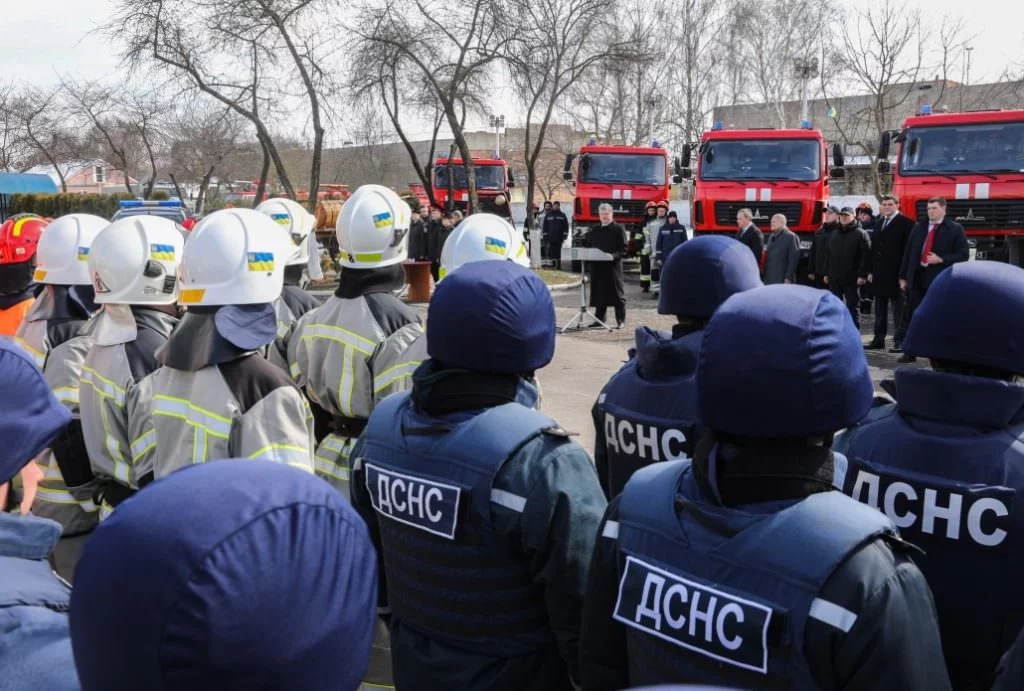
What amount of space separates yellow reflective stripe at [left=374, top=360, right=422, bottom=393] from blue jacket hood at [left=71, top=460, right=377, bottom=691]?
2936mm

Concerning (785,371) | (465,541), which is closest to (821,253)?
(465,541)

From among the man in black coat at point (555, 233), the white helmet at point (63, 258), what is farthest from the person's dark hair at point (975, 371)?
the man in black coat at point (555, 233)

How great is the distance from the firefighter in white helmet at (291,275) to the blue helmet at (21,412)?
2.95 metres

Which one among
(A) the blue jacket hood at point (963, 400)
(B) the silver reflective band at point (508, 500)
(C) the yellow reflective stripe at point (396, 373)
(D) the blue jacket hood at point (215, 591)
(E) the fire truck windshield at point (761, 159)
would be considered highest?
(E) the fire truck windshield at point (761, 159)

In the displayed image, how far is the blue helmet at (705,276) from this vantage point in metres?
4.08

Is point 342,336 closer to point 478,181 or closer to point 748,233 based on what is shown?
point 748,233

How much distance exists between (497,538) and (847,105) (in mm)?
54169

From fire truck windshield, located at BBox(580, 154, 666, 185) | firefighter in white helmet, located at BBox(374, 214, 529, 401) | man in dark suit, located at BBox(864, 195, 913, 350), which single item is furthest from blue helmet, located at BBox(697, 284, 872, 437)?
fire truck windshield, located at BBox(580, 154, 666, 185)

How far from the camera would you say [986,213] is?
15180mm

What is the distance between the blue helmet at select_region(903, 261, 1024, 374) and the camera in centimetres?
278

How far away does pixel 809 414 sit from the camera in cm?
194

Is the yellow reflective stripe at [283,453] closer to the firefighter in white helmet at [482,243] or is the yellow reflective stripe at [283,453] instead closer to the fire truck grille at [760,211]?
the firefighter in white helmet at [482,243]

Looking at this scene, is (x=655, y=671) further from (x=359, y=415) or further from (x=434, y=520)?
(x=359, y=415)

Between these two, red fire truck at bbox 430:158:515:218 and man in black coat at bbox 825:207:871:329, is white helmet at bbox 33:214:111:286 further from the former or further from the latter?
red fire truck at bbox 430:158:515:218
